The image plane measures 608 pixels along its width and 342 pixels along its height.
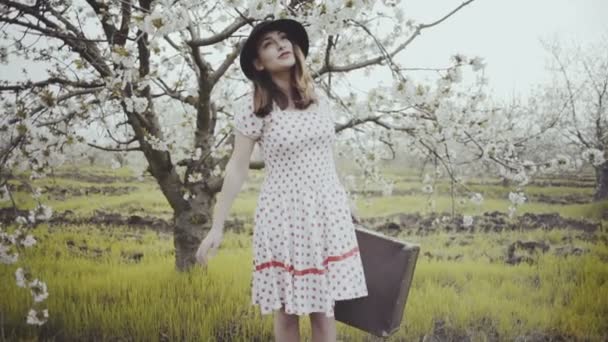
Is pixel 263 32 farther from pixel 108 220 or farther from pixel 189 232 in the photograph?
pixel 108 220

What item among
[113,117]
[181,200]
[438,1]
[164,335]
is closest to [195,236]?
[181,200]

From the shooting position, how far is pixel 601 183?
2.38 metres

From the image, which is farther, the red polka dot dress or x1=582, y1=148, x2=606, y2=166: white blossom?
x1=582, y1=148, x2=606, y2=166: white blossom

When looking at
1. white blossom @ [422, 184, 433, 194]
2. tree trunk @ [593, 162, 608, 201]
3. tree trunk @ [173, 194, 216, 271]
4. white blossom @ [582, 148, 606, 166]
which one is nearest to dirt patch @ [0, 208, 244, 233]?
tree trunk @ [173, 194, 216, 271]

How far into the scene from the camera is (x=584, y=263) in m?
2.39

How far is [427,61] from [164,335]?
203cm

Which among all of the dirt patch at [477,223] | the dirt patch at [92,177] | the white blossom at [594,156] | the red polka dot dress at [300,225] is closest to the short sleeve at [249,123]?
the red polka dot dress at [300,225]

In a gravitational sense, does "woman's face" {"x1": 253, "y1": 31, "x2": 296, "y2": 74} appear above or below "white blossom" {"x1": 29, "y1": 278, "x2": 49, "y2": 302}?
above

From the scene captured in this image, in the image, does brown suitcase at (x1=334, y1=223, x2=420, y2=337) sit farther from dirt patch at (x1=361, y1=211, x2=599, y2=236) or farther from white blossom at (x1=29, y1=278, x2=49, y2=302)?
dirt patch at (x1=361, y1=211, x2=599, y2=236)

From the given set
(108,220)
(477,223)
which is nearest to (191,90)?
(108,220)

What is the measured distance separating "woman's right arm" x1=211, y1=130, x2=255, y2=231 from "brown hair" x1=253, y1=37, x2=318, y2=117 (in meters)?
0.10

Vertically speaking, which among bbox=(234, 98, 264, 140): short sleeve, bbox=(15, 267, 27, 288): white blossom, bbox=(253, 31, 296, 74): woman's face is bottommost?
bbox=(15, 267, 27, 288): white blossom

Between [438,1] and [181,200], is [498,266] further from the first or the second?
[181,200]

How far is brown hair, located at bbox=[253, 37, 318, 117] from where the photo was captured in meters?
→ 1.26
